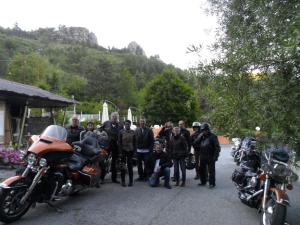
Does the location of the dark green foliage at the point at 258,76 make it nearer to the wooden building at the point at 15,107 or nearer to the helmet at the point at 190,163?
the helmet at the point at 190,163

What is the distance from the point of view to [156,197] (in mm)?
8688

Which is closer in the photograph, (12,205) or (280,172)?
(280,172)

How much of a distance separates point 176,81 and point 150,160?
4394cm

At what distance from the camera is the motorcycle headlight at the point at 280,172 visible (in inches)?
239

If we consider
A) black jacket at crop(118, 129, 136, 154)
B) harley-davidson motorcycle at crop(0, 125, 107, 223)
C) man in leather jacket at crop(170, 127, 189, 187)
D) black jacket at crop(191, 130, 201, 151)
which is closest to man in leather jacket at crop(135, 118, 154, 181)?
black jacket at crop(118, 129, 136, 154)

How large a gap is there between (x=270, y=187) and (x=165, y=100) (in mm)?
46484

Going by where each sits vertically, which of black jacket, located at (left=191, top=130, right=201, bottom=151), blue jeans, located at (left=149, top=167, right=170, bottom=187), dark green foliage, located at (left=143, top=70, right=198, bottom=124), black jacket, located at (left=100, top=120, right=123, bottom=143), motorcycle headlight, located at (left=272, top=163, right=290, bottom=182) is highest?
dark green foliage, located at (left=143, top=70, right=198, bottom=124)

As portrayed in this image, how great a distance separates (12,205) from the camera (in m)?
6.34

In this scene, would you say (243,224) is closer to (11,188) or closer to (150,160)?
(11,188)

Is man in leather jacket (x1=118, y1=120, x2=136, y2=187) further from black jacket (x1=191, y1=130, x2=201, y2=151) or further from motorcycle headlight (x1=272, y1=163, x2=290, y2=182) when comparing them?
motorcycle headlight (x1=272, y1=163, x2=290, y2=182)

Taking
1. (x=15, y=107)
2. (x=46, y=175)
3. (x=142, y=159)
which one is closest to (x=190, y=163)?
(x=142, y=159)

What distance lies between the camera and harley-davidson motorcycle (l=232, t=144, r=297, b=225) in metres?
5.60

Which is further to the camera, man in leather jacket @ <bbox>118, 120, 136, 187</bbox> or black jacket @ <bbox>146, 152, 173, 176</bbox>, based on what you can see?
black jacket @ <bbox>146, 152, 173, 176</bbox>

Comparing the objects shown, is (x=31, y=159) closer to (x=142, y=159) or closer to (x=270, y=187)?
(x=270, y=187)
